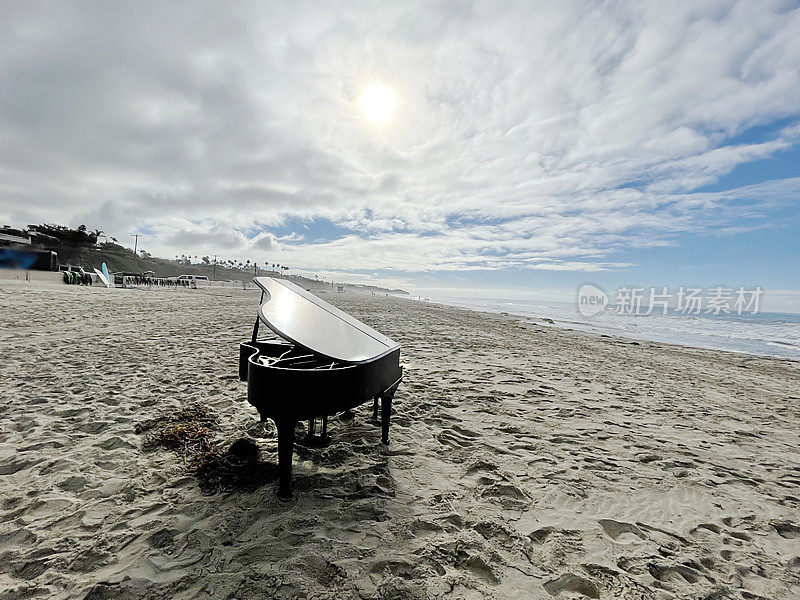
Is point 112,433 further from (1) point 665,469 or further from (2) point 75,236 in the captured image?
(2) point 75,236

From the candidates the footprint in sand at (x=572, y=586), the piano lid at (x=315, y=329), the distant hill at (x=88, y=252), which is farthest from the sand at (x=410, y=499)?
the distant hill at (x=88, y=252)

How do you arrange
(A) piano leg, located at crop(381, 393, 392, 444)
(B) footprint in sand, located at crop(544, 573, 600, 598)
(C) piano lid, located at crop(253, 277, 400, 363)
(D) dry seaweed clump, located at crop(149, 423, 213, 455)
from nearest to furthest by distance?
(B) footprint in sand, located at crop(544, 573, 600, 598) → (C) piano lid, located at crop(253, 277, 400, 363) → (D) dry seaweed clump, located at crop(149, 423, 213, 455) → (A) piano leg, located at crop(381, 393, 392, 444)

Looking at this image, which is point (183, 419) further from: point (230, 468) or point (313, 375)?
point (313, 375)

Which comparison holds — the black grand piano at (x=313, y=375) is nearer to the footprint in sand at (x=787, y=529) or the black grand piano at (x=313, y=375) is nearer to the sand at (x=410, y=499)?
the sand at (x=410, y=499)

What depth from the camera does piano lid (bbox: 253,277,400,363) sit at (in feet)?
8.59

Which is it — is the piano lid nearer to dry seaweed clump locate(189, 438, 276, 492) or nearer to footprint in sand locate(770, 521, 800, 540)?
dry seaweed clump locate(189, 438, 276, 492)

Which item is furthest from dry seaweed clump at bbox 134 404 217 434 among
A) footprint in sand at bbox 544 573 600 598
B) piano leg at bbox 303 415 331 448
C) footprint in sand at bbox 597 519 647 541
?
footprint in sand at bbox 597 519 647 541

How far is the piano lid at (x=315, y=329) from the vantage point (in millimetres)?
2617

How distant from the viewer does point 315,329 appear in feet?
10.0

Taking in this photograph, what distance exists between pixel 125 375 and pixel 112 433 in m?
2.09

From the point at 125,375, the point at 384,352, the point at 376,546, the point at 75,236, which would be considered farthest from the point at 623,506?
the point at 75,236

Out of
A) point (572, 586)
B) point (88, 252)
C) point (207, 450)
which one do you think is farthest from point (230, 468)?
point (88, 252)

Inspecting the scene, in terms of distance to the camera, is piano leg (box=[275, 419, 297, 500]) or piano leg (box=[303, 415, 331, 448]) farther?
piano leg (box=[303, 415, 331, 448])

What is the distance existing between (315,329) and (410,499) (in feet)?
5.11
